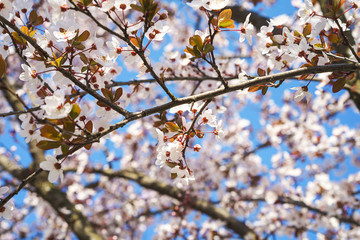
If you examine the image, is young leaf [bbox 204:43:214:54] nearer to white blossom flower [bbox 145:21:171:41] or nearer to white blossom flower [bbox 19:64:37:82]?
white blossom flower [bbox 145:21:171:41]

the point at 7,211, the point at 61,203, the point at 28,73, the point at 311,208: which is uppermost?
the point at 311,208

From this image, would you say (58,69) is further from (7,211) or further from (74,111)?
(7,211)

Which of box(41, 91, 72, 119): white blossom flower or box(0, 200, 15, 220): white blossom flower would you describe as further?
box(0, 200, 15, 220): white blossom flower

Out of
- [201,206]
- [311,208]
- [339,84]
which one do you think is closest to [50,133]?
[339,84]

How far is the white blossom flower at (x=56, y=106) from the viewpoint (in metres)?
0.89

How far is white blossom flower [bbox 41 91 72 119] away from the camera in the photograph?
0.89 metres

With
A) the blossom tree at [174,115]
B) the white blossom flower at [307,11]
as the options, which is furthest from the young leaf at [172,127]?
the white blossom flower at [307,11]

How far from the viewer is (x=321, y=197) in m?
4.28

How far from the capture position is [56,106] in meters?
0.92

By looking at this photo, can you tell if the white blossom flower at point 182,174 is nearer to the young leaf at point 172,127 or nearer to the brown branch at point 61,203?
the young leaf at point 172,127

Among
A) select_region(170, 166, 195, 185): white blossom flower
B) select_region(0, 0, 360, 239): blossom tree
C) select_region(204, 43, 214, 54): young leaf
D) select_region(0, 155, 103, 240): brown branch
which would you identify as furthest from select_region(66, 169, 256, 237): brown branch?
select_region(204, 43, 214, 54): young leaf

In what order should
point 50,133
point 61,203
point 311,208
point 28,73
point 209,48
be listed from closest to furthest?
point 50,133 → point 209,48 → point 28,73 → point 61,203 → point 311,208

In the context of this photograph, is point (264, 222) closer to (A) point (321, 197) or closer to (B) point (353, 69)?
(A) point (321, 197)

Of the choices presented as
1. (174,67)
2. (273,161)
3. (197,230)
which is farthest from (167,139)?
(273,161)
